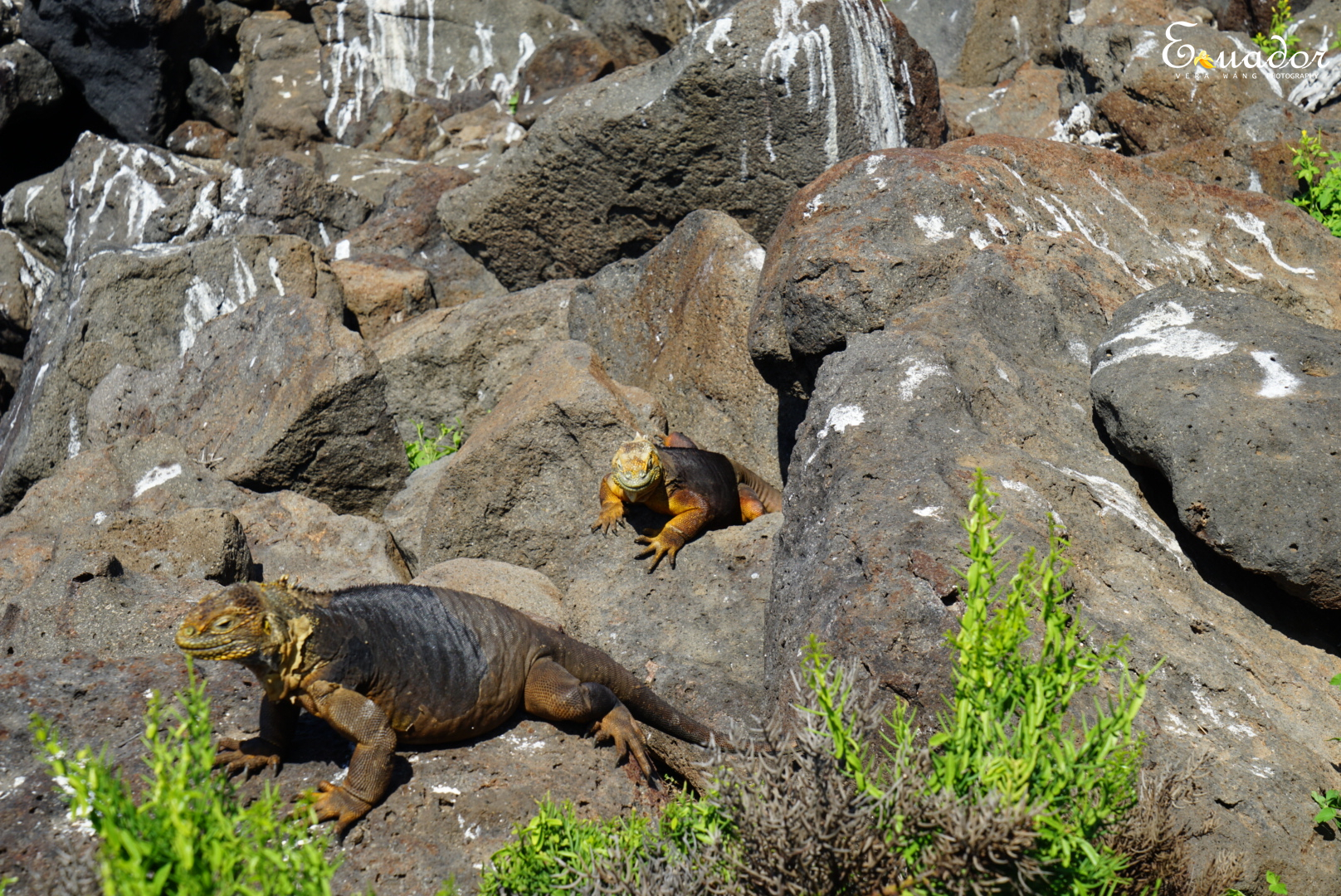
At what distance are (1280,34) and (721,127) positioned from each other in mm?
5859

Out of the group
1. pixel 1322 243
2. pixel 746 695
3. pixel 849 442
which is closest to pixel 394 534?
pixel 746 695

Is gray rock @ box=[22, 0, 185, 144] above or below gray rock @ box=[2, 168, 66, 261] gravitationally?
above

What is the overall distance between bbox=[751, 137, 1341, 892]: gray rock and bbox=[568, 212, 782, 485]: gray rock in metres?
0.87

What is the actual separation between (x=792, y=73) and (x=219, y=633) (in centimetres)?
517

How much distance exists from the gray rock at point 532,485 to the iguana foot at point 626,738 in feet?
4.88

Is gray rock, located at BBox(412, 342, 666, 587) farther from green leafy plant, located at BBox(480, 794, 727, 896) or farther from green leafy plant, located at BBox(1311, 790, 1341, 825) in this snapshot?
green leafy plant, located at BBox(1311, 790, 1341, 825)

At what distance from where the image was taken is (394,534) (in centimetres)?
544

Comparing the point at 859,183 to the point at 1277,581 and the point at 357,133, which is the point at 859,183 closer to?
the point at 1277,581

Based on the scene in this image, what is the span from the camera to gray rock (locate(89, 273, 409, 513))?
222 inches

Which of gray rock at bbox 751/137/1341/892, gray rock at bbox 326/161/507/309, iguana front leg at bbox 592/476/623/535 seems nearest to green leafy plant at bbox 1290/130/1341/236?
gray rock at bbox 751/137/1341/892

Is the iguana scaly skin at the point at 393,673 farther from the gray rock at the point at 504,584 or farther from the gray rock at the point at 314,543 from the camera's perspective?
the gray rock at the point at 314,543

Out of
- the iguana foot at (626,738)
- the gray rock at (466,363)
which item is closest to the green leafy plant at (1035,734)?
the iguana foot at (626,738)

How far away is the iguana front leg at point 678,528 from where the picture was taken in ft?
15.1

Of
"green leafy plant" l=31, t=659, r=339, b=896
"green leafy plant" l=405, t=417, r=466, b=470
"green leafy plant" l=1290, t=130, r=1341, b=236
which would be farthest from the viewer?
"green leafy plant" l=405, t=417, r=466, b=470
